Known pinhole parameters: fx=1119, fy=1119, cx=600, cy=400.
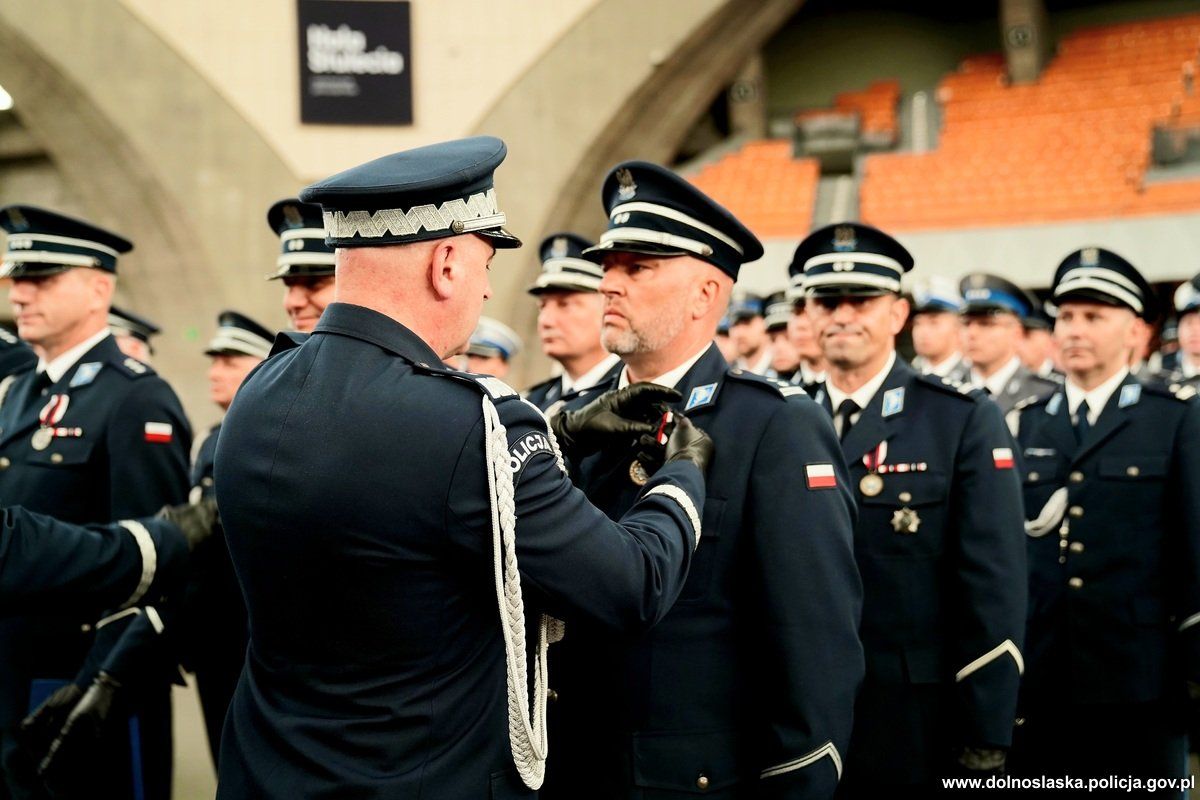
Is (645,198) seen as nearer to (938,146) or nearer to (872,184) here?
(872,184)

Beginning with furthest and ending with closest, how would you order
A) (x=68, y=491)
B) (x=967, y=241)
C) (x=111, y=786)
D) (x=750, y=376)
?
1. (x=967, y=241)
2. (x=111, y=786)
3. (x=68, y=491)
4. (x=750, y=376)

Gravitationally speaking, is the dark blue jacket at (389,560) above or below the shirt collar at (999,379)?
below

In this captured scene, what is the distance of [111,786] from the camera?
3.45m

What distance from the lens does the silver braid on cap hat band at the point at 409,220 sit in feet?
5.54

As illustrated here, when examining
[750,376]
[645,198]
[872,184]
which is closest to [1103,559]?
[750,376]

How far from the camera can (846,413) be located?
3275mm

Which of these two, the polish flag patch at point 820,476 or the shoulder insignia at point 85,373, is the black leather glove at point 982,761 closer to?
the polish flag patch at point 820,476

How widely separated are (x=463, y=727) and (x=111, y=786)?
90.7 inches

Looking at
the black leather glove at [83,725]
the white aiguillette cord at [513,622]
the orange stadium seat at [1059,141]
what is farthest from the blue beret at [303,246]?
the orange stadium seat at [1059,141]

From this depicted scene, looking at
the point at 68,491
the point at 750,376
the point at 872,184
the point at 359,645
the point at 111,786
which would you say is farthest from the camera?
the point at 872,184

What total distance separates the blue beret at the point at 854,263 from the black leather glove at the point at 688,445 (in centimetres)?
134

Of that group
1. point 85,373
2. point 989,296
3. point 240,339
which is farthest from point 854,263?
point 240,339

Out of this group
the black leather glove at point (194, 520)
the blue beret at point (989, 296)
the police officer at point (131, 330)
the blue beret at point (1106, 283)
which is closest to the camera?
the black leather glove at point (194, 520)

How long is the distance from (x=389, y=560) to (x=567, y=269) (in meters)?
3.19
